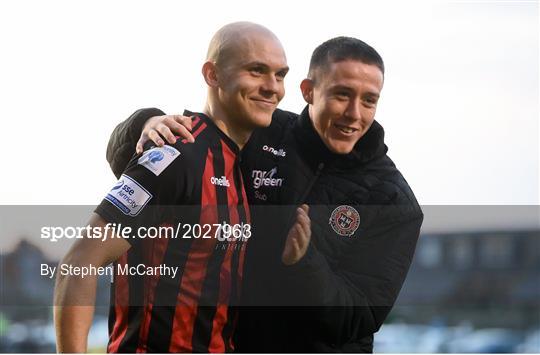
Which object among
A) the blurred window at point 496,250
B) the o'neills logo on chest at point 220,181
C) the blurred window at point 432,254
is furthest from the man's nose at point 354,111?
the blurred window at point 432,254

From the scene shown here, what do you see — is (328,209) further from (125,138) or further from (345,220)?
(125,138)

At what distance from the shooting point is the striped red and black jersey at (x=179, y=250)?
4.01 meters

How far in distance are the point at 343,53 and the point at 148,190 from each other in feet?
5.00

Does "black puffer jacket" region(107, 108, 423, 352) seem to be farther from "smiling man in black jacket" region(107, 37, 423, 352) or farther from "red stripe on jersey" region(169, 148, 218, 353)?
"red stripe on jersey" region(169, 148, 218, 353)

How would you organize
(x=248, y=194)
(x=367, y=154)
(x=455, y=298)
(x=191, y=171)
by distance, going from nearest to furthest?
(x=191, y=171)
(x=248, y=194)
(x=367, y=154)
(x=455, y=298)

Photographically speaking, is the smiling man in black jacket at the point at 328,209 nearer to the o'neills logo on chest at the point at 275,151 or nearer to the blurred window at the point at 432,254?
the o'neills logo on chest at the point at 275,151

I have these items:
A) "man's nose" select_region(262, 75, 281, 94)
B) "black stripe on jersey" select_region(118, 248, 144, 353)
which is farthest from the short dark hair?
"black stripe on jersey" select_region(118, 248, 144, 353)

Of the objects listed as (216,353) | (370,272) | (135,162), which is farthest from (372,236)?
(135,162)

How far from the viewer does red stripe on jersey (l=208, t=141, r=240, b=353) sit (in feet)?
13.7

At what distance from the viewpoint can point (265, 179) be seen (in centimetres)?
453

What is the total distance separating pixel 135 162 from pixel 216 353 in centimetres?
102

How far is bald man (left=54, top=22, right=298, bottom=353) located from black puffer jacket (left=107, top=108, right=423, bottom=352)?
18 centimetres

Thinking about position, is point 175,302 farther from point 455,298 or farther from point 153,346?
point 455,298

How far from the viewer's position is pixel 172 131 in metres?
4.22
